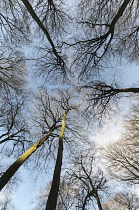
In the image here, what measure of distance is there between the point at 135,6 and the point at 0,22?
18.7ft

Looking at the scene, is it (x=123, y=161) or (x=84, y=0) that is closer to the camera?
(x=84, y=0)

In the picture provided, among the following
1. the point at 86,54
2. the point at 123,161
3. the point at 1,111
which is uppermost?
the point at 86,54

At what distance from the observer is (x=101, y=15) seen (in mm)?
4578

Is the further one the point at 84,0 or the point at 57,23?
the point at 57,23

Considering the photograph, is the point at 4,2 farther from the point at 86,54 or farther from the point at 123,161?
the point at 123,161

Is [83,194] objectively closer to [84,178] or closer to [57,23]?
[84,178]

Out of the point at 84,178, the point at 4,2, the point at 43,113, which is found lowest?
the point at 84,178

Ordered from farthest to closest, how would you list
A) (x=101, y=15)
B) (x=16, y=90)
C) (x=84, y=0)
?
(x=16, y=90) < (x=101, y=15) < (x=84, y=0)

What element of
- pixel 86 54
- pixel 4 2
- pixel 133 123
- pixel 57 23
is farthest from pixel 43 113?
pixel 133 123

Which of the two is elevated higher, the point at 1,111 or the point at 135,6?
the point at 135,6

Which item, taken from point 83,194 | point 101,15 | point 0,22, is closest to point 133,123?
point 83,194

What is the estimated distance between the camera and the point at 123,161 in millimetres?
8742

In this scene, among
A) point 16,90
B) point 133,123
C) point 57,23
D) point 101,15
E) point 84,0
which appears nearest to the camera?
point 84,0

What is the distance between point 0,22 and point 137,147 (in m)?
10.7
